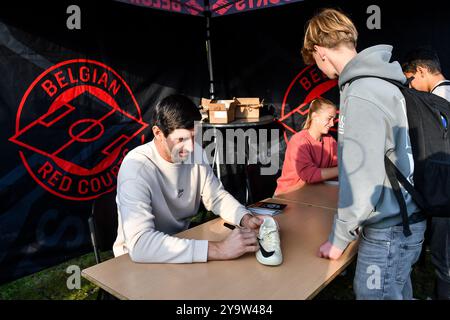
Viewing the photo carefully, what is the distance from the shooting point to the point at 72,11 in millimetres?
2938

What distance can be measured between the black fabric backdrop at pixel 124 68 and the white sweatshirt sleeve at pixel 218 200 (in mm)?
1751

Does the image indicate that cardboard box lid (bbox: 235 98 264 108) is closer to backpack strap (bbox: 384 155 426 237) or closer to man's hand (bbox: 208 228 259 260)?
man's hand (bbox: 208 228 259 260)

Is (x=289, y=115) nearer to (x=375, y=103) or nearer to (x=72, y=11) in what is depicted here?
(x=72, y=11)

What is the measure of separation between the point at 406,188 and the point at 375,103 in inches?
12.9

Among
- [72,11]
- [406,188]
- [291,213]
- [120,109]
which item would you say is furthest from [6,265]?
[406,188]

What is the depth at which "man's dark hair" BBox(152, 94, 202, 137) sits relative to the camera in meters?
1.58

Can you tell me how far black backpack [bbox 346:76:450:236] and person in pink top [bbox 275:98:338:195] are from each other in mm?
1384

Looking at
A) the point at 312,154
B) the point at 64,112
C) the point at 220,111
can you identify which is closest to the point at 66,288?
the point at 64,112

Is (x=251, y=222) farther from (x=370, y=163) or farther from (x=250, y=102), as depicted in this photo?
(x=250, y=102)

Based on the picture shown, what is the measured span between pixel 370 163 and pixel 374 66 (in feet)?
1.18

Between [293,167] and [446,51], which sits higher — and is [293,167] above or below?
below

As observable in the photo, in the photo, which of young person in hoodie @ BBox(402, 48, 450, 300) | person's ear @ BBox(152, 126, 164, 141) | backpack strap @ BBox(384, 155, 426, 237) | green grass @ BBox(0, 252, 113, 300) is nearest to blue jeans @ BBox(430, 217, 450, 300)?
young person in hoodie @ BBox(402, 48, 450, 300)

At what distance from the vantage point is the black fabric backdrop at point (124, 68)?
273 centimetres

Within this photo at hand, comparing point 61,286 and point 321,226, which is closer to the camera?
point 321,226
